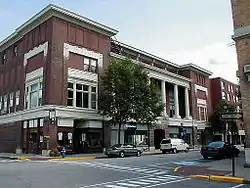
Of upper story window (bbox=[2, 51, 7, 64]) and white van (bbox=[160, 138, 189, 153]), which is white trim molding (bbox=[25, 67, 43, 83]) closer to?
upper story window (bbox=[2, 51, 7, 64])

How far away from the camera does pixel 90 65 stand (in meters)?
38.2

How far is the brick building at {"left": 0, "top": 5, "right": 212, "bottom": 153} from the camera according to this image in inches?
1330

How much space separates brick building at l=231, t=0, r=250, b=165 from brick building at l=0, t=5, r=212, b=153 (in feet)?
68.7

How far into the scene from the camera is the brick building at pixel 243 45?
1744 centimetres

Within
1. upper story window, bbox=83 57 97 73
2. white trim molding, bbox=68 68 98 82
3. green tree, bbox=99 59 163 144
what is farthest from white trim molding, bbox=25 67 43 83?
green tree, bbox=99 59 163 144

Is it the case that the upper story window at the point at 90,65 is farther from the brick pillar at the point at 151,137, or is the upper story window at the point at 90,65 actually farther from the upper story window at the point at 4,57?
the upper story window at the point at 4,57

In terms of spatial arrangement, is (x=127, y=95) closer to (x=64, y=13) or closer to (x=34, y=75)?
(x=34, y=75)

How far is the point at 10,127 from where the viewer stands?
40906 millimetres

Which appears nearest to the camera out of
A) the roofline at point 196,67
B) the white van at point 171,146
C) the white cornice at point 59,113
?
the white cornice at point 59,113

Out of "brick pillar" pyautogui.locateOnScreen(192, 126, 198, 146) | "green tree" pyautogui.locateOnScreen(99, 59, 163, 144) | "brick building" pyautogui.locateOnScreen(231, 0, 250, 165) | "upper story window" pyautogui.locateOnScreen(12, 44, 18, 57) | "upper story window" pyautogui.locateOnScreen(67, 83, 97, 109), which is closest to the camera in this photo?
"brick building" pyautogui.locateOnScreen(231, 0, 250, 165)

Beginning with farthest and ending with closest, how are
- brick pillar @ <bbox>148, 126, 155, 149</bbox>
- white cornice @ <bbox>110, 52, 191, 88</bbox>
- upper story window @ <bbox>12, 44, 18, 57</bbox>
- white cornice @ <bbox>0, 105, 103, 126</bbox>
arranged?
white cornice @ <bbox>110, 52, 191, 88</bbox> → brick pillar @ <bbox>148, 126, 155, 149</bbox> → upper story window @ <bbox>12, 44, 18, 57</bbox> → white cornice @ <bbox>0, 105, 103, 126</bbox>

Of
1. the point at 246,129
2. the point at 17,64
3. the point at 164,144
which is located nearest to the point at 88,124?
the point at 164,144

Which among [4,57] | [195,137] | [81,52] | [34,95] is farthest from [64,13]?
[195,137]

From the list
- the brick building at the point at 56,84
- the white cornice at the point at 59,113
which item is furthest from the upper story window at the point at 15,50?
the white cornice at the point at 59,113
